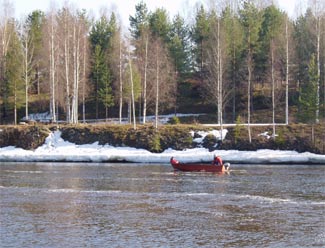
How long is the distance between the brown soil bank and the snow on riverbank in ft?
2.57

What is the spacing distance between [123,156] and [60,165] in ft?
21.0

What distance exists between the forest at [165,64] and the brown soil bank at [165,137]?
105 inches

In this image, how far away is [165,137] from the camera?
2324 inches

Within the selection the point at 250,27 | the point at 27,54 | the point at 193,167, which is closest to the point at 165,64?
the point at 250,27

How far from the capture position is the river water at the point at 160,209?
2014 cm

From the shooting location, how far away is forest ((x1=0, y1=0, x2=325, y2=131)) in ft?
215

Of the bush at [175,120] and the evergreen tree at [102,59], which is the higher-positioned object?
the evergreen tree at [102,59]

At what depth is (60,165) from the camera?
50406 millimetres

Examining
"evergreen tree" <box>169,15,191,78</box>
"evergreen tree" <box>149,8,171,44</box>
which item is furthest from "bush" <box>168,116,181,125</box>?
"evergreen tree" <box>149,8,171,44</box>

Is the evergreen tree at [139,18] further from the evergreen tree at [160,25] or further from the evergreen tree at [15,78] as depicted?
the evergreen tree at [15,78]

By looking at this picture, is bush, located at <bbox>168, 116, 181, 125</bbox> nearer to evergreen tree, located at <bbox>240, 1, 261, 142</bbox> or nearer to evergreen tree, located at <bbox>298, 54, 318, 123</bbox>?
evergreen tree, located at <bbox>240, 1, 261, 142</bbox>

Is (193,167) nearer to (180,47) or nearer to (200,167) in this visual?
(200,167)

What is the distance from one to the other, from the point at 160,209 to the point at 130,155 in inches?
1124

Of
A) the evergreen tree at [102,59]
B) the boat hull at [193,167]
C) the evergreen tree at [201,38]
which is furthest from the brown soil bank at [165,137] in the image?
the evergreen tree at [201,38]
